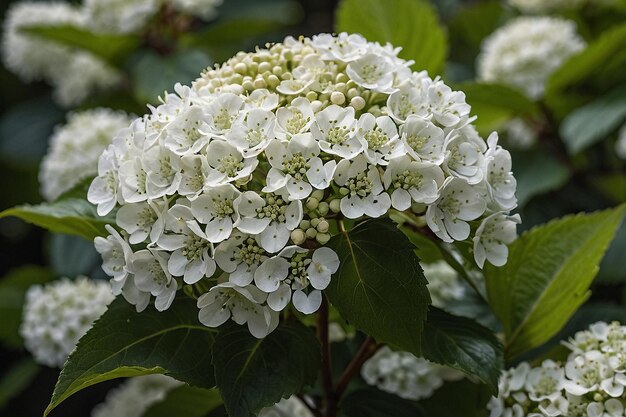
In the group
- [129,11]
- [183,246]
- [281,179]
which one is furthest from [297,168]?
[129,11]

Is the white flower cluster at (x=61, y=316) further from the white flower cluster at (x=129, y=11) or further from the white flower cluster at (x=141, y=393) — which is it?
the white flower cluster at (x=129, y=11)

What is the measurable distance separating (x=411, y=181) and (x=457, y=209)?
66 millimetres

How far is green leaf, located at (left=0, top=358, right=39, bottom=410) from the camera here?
5.73 feet

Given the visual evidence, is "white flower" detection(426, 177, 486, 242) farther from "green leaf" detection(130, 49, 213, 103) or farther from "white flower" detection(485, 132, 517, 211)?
"green leaf" detection(130, 49, 213, 103)

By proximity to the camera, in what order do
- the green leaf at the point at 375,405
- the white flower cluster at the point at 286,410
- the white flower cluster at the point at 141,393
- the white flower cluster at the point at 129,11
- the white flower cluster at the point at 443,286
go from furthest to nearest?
the white flower cluster at the point at 129,11 → the white flower cluster at the point at 141,393 → the white flower cluster at the point at 443,286 → the white flower cluster at the point at 286,410 → the green leaf at the point at 375,405

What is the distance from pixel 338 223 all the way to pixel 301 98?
13cm

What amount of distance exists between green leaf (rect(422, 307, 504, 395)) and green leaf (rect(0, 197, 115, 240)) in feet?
1.27

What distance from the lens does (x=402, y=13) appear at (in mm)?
1502

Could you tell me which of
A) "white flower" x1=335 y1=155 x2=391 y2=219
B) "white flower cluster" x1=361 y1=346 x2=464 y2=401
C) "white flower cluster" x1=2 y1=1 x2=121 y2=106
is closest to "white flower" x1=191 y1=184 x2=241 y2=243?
"white flower" x1=335 y1=155 x2=391 y2=219

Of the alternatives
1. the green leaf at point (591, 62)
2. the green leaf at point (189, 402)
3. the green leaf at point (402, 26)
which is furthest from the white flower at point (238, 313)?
the green leaf at point (591, 62)

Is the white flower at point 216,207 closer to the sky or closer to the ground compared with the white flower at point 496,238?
closer to the sky

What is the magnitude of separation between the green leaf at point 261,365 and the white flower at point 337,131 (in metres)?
0.21

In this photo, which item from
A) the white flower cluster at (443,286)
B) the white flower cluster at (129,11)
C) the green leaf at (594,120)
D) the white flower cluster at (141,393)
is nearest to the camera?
the white flower cluster at (443,286)

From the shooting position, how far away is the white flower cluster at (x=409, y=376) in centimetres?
116
